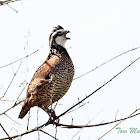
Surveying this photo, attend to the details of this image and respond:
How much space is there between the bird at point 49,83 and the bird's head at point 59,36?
50cm

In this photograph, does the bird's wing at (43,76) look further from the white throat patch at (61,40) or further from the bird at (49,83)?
the white throat patch at (61,40)

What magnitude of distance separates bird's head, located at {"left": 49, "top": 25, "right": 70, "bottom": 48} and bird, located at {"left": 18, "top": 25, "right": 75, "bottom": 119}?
50cm

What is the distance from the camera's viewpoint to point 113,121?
489cm

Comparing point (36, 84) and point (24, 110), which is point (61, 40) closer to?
point (36, 84)

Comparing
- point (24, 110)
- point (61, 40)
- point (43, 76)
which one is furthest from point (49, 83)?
point (61, 40)

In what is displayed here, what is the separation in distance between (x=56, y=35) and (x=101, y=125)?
2.86 m

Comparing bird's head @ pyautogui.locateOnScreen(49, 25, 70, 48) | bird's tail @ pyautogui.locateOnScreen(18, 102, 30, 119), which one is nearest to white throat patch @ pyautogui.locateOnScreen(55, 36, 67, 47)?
bird's head @ pyautogui.locateOnScreen(49, 25, 70, 48)

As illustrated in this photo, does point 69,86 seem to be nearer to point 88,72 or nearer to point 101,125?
point 88,72

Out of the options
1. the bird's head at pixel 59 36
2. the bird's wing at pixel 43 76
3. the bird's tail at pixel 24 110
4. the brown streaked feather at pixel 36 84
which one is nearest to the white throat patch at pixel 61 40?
the bird's head at pixel 59 36

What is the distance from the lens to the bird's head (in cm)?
713

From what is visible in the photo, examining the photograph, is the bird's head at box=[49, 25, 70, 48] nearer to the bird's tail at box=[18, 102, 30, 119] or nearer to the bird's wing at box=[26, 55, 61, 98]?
the bird's wing at box=[26, 55, 61, 98]

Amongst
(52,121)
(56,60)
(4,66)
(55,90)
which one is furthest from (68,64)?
(4,66)

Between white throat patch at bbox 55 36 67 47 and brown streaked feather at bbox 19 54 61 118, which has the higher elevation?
white throat patch at bbox 55 36 67 47

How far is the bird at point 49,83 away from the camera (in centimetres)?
618
